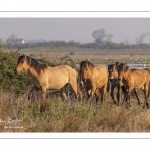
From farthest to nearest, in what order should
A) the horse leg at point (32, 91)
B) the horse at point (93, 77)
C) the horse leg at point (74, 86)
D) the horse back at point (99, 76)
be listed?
the horse leg at point (74, 86), the horse back at point (99, 76), the horse leg at point (32, 91), the horse at point (93, 77)

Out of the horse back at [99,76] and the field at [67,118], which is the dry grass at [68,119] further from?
the horse back at [99,76]

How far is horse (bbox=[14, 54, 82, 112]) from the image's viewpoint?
48.6ft

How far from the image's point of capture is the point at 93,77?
599 inches

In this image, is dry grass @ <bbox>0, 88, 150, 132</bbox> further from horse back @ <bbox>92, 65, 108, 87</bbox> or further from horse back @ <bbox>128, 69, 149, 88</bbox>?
horse back @ <bbox>128, 69, 149, 88</bbox>

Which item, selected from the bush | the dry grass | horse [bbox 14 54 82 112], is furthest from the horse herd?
the bush

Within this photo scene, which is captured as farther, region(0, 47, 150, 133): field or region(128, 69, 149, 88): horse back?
region(128, 69, 149, 88): horse back

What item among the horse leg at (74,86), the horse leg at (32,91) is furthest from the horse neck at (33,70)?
the horse leg at (74,86)

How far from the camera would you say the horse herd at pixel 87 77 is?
14.8 meters

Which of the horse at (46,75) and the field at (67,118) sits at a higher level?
the horse at (46,75)

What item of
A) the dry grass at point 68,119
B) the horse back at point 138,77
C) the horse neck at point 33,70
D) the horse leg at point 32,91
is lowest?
the dry grass at point 68,119

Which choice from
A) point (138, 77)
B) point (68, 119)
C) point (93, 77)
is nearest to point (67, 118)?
point (68, 119)

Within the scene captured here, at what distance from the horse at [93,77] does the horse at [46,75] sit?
0.88 meters
